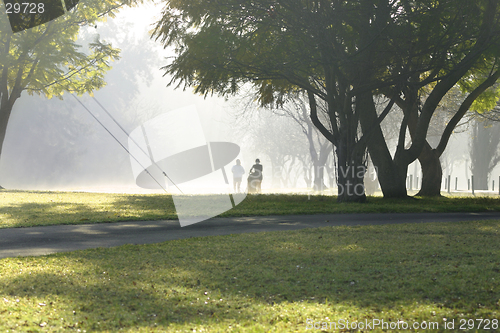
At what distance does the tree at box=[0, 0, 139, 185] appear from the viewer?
23781mm

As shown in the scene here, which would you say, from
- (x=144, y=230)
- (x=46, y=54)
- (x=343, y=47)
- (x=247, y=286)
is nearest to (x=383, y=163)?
(x=343, y=47)

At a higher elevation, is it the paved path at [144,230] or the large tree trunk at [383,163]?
the large tree trunk at [383,163]

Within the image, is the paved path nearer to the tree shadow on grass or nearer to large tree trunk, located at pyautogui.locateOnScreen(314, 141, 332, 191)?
the tree shadow on grass

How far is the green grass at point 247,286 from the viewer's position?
385cm

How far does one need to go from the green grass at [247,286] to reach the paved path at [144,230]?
909 mm

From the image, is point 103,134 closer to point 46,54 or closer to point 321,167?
point 321,167

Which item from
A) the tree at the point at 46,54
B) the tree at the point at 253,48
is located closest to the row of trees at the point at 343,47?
the tree at the point at 253,48

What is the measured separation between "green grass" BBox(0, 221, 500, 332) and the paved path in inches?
35.8

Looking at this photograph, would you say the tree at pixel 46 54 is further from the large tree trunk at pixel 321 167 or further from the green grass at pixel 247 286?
the large tree trunk at pixel 321 167

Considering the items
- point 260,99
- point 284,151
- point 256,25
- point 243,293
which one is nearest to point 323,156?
point 284,151

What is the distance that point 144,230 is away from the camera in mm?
9453

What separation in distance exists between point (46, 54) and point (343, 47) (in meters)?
16.0

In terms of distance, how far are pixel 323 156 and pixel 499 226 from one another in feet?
121

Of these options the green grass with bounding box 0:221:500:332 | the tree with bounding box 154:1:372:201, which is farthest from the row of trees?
the green grass with bounding box 0:221:500:332
